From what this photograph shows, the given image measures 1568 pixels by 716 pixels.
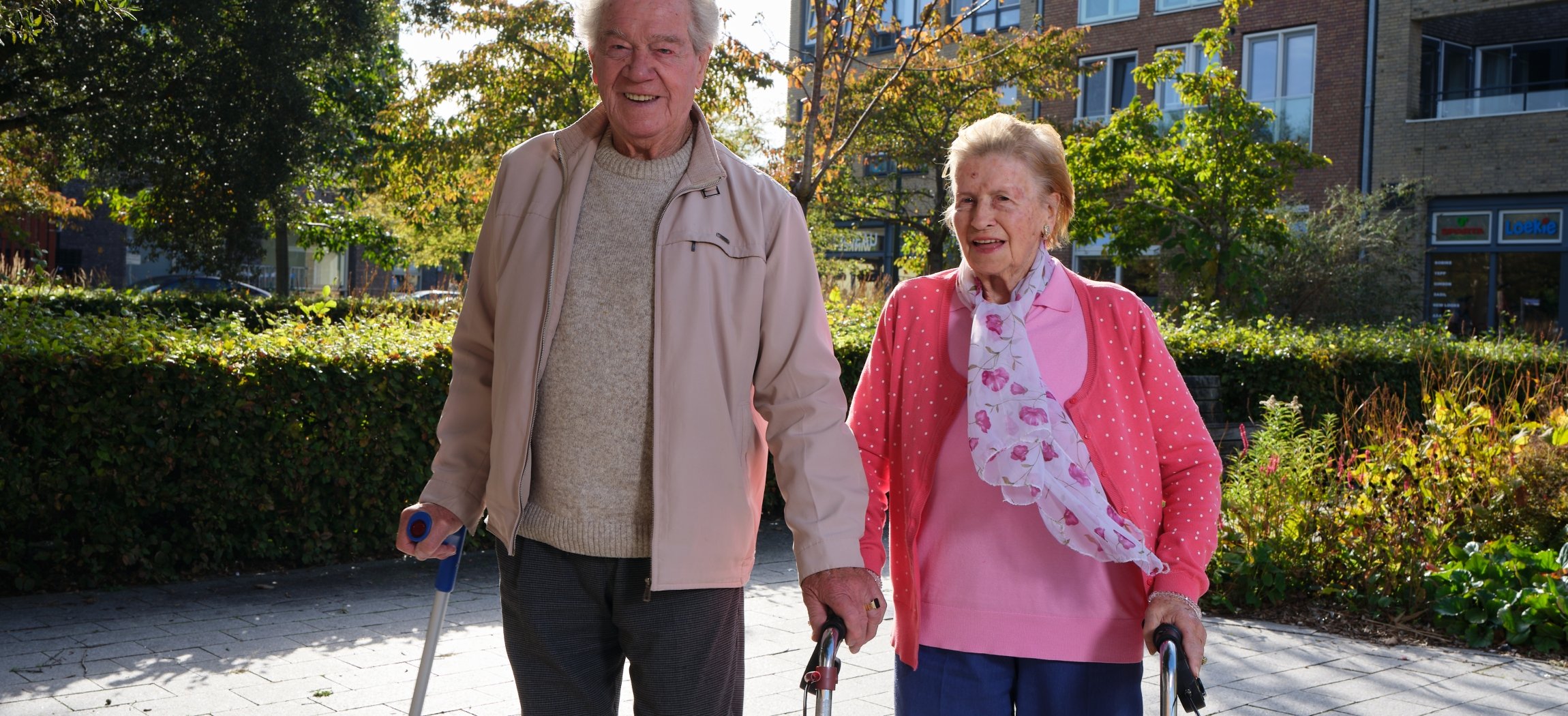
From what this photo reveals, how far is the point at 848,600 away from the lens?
2561mm

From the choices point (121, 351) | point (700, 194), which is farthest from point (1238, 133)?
point (700, 194)

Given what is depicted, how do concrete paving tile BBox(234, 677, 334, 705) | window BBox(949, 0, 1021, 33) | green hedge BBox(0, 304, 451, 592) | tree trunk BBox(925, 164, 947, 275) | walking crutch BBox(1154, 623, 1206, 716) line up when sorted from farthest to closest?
window BBox(949, 0, 1021, 33), tree trunk BBox(925, 164, 947, 275), green hedge BBox(0, 304, 451, 592), concrete paving tile BBox(234, 677, 334, 705), walking crutch BBox(1154, 623, 1206, 716)

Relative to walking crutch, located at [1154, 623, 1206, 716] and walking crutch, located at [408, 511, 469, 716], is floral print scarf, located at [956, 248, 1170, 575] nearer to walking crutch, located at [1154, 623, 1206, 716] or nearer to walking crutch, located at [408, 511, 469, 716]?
walking crutch, located at [1154, 623, 1206, 716]

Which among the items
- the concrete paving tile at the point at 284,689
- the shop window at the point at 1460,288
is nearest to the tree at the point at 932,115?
the shop window at the point at 1460,288

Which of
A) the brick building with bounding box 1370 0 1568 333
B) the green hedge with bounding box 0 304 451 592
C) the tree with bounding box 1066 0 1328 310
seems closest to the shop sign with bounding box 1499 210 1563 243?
the brick building with bounding box 1370 0 1568 333

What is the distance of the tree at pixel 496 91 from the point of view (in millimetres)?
18812

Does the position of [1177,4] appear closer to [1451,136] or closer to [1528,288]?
[1451,136]

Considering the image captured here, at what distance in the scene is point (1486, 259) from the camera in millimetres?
26141

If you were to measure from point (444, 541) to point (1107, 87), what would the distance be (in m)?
31.4

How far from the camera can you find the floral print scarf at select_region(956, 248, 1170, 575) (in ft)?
8.30

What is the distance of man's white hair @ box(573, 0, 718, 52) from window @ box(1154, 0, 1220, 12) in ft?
96.5

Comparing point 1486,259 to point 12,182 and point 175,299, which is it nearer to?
point 175,299

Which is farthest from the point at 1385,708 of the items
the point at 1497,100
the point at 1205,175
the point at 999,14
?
the point at 999,14

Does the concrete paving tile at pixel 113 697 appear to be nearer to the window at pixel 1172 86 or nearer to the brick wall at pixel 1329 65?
the brick wall at pixel 1329 65
